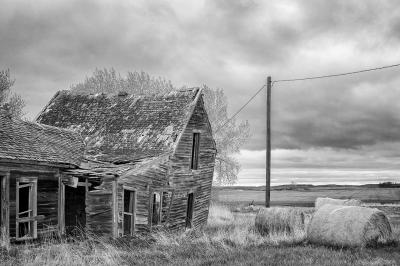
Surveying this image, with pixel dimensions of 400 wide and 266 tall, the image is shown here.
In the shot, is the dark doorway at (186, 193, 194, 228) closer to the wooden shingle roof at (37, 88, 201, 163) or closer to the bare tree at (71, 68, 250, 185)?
the wooden shingle roof at (37, 88, 201, 163)

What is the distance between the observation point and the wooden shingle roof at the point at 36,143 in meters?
15.3

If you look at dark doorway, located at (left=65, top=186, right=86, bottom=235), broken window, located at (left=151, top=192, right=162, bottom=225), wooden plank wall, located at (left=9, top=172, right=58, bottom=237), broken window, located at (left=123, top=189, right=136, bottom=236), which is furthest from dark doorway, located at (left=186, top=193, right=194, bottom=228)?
wooden plank wall, located at (left=9, top=172, right=58, bottom=237)

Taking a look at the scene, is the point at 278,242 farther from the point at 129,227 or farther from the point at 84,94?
the point at 84,94

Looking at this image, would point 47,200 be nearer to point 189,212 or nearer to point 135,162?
point 135,162

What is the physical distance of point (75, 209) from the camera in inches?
722

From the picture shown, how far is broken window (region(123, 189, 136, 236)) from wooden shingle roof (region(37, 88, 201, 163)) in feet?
4.89

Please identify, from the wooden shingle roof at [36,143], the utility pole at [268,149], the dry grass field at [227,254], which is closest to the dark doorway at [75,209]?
the wooden shingle roof at [36,143]

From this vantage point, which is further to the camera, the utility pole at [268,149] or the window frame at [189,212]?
the window frame at [189,212]

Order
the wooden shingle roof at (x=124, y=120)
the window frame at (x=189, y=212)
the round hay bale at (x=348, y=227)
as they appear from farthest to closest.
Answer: the window frame at (x=189, y=212)
the wooden shingle roof at (x=124, y=120)
the round hay bale at (x=348, y=227)

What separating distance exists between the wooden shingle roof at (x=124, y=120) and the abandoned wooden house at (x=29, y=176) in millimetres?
2123

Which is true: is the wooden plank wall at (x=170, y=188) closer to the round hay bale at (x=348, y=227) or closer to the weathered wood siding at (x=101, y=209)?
the weathered wood siding at (x=101, y=209)

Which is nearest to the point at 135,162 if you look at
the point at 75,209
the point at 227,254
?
the point at 75,209

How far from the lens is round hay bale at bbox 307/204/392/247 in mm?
12367

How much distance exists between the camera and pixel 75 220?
18.3 metres
